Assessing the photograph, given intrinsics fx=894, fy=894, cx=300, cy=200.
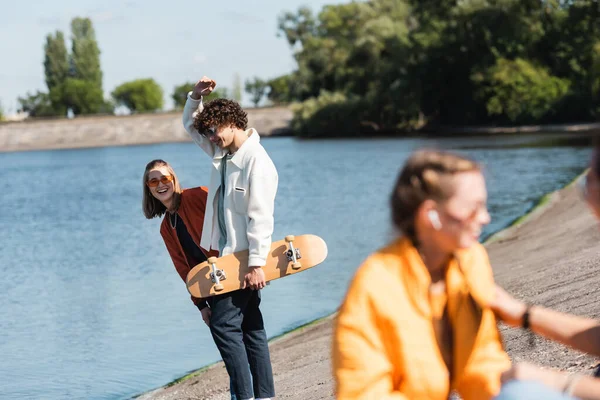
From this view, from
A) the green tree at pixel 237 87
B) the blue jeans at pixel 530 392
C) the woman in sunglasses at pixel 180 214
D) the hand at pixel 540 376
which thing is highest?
the hand at pixel 540 376

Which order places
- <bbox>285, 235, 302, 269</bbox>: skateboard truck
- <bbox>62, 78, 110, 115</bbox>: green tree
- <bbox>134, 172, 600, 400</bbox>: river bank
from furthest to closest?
<bbox>62, 78, 110, 115</bbox>: green tree → <bbox>134, 172, 600, 400</bbox>: river bank → <bbox>285, 235, 302, 269</bbox>: skateboard truck

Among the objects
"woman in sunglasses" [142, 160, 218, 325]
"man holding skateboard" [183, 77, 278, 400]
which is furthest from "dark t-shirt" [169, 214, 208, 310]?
"man holding skateboard" [183, 77, 278, 400]

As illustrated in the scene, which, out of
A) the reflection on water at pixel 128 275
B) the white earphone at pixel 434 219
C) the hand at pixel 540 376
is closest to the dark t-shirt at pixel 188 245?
the reflection on water at pixel 128 275

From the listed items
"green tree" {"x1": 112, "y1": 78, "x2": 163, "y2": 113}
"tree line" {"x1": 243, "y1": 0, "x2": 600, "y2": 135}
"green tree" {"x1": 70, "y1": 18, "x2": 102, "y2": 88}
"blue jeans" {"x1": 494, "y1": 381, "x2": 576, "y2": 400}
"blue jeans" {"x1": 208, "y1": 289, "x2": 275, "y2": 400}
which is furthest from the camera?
"green tree" {"x1": 112, "y1": 78, "x2": 163, "y2": 113}

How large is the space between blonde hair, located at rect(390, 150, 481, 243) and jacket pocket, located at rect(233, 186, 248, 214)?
7.62 feet

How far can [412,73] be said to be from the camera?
67750 millimetres

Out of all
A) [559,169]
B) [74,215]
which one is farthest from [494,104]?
[74,215]

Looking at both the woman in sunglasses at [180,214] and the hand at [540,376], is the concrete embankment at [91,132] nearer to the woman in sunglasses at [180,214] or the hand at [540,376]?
the woman in sunglasses at [180,214]

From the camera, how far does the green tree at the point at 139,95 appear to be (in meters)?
150

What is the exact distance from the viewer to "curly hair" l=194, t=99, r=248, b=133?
16.1 feet

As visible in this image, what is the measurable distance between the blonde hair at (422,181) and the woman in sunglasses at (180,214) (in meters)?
2.77

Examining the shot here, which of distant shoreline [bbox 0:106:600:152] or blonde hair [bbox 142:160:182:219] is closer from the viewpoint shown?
blonde hair [bbox 142:160:182:219]

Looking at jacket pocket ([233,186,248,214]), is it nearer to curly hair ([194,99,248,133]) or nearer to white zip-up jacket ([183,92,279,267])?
white zip-up jacket ([183,92,279,267])

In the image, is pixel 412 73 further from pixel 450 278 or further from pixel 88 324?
pixel 450 278
